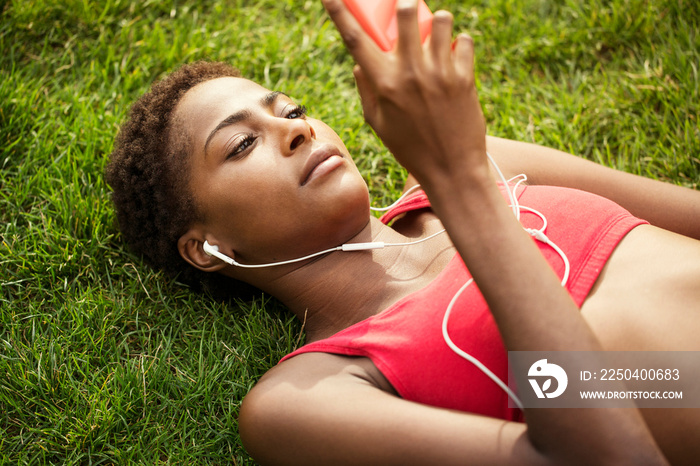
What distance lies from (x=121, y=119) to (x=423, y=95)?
220 centimetres

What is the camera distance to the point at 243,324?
8.48 feet

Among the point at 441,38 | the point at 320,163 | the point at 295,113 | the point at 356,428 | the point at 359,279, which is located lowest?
the point at 356,428

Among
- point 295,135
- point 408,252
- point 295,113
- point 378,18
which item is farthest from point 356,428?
point 295,113

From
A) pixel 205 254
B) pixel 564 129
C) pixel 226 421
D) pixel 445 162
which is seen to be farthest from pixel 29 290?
pixel 564 129

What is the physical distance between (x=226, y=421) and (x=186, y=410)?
6.5 inches

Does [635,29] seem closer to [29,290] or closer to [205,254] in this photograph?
[205,254]

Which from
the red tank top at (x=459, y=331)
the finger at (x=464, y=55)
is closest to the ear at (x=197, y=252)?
the red tank top at (x=459, y=331)

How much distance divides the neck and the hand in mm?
723

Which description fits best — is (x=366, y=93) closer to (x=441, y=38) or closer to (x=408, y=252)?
(x=441, y=38)

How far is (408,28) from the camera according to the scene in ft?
4.41

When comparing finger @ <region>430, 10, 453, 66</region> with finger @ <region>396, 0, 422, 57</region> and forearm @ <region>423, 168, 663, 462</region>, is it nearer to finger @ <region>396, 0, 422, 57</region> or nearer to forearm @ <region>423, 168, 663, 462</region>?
finger @ <region>396, 0, 422, 57</region>

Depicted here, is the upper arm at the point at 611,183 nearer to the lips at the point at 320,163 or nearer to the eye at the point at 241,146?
the lips at the point at 320,163

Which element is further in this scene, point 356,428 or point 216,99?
point 216,99

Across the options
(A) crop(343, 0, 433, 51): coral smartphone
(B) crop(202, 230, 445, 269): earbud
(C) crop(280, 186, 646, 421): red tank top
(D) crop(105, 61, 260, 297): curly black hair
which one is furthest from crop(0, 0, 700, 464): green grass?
(A) crop(343, 0, 433, 51): coral smartphone
